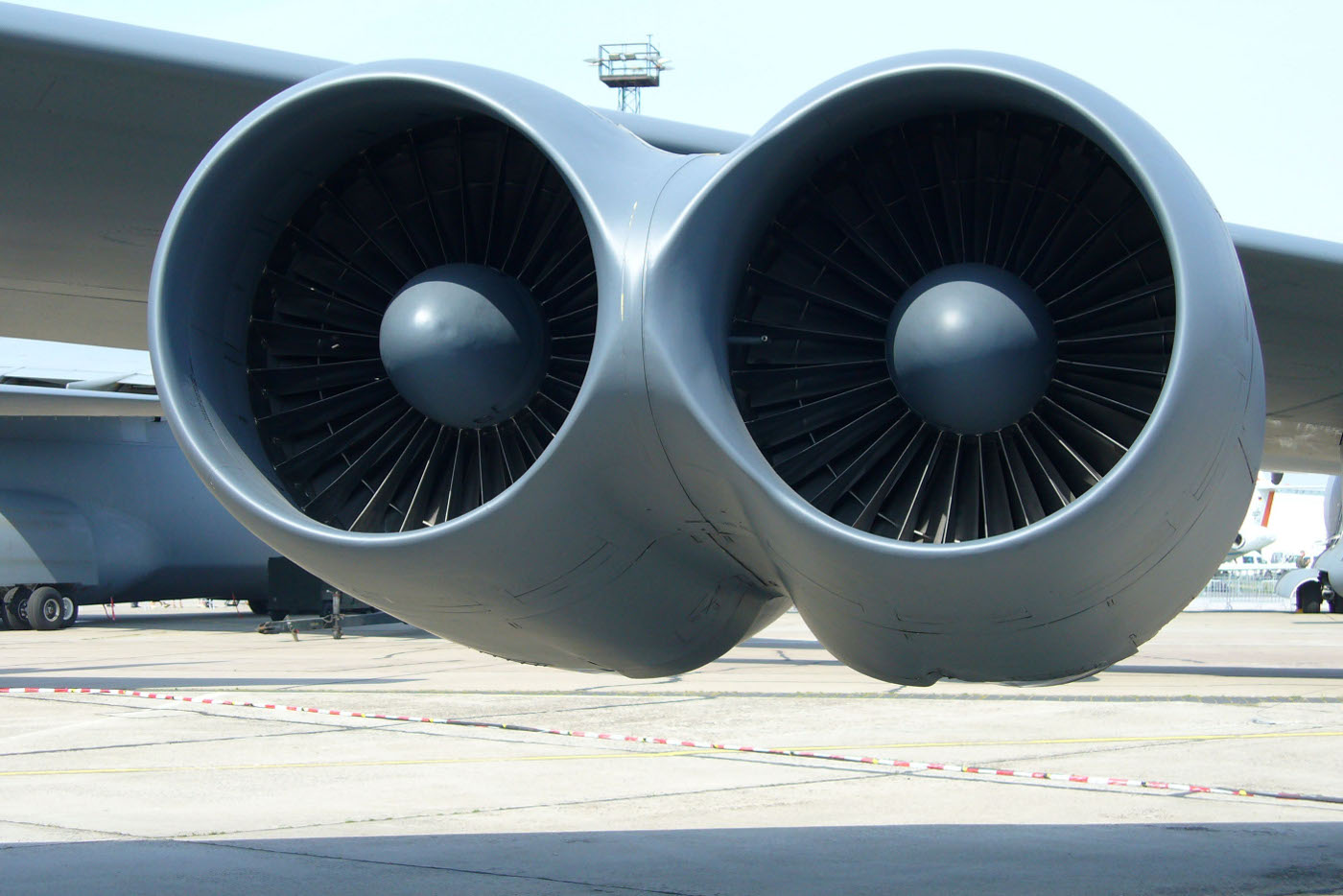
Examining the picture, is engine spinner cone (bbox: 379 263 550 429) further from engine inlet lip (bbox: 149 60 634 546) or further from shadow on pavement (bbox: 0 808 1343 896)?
shadow on pavement (bbox: 0 808 1343 896)

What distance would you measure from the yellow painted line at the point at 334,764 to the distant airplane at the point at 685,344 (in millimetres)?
5742

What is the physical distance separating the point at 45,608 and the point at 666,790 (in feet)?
64.3

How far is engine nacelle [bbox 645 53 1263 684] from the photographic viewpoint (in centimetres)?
263

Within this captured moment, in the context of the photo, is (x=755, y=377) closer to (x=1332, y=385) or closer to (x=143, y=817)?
(x=1332, y=385)

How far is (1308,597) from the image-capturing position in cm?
3419

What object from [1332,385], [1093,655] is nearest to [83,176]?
[1093,655]

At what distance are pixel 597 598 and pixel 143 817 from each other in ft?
15.9

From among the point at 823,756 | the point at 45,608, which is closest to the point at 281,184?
the point at 823,756

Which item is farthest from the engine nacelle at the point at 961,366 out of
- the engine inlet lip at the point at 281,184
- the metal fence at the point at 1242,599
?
the metal fence at the point at 1242,599

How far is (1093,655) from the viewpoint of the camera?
287 centimetres

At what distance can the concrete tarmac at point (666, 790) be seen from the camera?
5.78 meters

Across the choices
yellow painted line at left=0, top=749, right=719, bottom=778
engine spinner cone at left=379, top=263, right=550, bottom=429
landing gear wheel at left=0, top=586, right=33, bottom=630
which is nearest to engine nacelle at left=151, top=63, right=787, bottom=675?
engine spinner cone at left=379, top=263, right=550, bottom=429

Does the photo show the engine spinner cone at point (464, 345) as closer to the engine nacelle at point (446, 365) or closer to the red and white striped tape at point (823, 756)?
the engine nacelle at point (446, 365)

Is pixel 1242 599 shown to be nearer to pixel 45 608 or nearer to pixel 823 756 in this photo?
pixel 45 608
